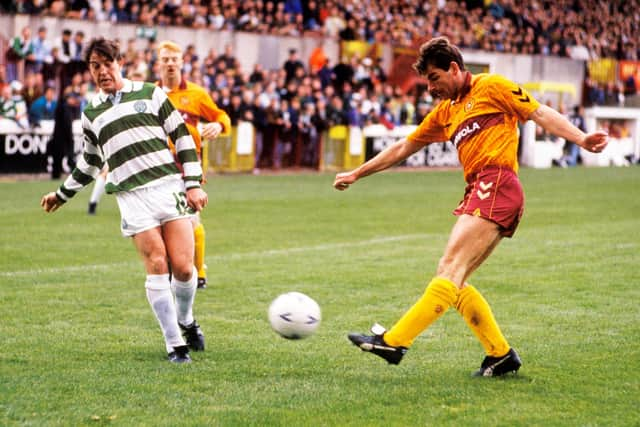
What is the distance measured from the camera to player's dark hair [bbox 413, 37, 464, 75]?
18.7 ft

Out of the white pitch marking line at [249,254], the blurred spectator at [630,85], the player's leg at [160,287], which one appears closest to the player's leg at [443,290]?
the player's leg at [160,287]

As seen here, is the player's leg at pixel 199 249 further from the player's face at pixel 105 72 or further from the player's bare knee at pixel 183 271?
the player's face at pixel 105 72

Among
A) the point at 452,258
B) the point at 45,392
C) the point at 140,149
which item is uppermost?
the point at 140,149

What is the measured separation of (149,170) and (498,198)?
2183mm

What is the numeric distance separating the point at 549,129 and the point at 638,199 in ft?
50.6

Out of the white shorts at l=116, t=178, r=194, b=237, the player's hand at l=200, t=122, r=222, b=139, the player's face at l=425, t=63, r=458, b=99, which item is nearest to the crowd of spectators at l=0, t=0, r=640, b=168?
the player's hand at l=200, t=122, r=222, b=139

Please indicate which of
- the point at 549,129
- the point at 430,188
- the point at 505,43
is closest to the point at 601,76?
the point at 505,43

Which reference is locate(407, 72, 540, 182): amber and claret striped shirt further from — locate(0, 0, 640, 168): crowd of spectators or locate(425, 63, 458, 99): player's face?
locate(0, 0, 640, 168): crowd of spectators

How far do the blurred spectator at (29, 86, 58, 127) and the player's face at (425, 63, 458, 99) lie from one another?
17.0 meters

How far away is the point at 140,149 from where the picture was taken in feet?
20.7

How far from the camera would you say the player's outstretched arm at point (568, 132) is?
18.1ft

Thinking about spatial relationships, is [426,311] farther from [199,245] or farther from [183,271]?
[199,245]

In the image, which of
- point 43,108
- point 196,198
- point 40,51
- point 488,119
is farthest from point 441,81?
point 40,51

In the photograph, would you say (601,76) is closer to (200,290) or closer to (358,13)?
(358,13)
